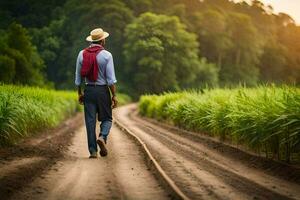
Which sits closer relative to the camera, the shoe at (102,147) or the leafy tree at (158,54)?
the shoe at (102,147)

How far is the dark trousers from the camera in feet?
35.9

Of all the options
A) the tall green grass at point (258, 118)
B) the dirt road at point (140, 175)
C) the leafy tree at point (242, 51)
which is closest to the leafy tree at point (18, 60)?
the tall green grass at point (258, 118)

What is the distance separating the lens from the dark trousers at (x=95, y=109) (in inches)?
431

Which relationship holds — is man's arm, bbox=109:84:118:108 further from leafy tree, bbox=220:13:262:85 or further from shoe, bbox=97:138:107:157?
leafy tree, bbox=220:13:262:85

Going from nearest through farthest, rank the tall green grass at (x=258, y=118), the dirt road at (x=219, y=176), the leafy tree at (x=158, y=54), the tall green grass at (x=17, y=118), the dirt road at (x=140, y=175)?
the dirt road at (x=140, y=175), the dirt road at (x=219, y=176), the tall green grass at (x=258, y=118), the tall green grass at (x=17, y=118), the leafy tree at (x=158, y=54)

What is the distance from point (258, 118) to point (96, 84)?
11.3 ft

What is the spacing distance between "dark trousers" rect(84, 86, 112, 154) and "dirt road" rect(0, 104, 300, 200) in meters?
0.48

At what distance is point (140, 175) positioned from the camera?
27.9ft

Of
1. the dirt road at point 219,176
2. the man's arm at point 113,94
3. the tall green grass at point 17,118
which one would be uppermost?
the man's arm at point 113,94

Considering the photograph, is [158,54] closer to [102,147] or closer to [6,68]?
[6,68]

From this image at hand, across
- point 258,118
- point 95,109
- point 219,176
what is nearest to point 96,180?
point 219,176

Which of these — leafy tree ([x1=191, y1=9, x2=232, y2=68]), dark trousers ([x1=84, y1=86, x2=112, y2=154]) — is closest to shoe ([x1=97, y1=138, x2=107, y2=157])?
dark trousers ([x1=84, y1=86, x2=112, y2=154])

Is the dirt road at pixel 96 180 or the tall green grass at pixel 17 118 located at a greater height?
the tall green grass at pixel 17 118

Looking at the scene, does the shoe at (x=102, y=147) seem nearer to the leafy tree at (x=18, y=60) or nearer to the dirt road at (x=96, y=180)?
the dirt road at (x=96, y=180)
